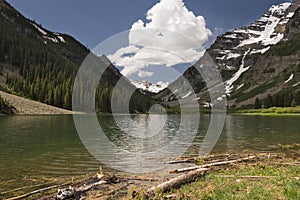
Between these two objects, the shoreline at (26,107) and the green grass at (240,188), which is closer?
the green grass at (240,188)

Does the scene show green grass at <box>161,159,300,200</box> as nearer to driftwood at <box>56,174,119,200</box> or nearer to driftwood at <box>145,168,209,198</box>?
driftwood at <box>145,168,209,198</box>

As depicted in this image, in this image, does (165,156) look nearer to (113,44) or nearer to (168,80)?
(168,80)

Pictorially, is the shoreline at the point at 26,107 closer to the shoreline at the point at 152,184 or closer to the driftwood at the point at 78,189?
the shoreline at the point at 152,184

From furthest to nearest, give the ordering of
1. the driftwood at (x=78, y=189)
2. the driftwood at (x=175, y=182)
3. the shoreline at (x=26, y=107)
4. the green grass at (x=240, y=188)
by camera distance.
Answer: the shoreline at (x=26, y=107) → the driftwood at (x=78, y=189) → the driftwood at (x=175, y=182) → the green grass at (x=240, y=188)

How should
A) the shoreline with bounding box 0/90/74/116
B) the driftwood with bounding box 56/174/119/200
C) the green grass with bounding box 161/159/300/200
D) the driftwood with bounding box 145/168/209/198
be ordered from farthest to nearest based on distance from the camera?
the shoreline with bounding box 0/90/74/116 < the driftwood with bounding box 56/174/119/200 < the driftwood with bounding box 145/168/209/198 < the green grass with bounding box 161/159/300/200

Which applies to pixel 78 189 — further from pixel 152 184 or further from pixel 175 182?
pixel 175 182

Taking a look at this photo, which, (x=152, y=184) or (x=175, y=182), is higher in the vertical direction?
(x=175, y=182)

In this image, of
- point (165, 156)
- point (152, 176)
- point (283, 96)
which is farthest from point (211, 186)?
point (283, 96)

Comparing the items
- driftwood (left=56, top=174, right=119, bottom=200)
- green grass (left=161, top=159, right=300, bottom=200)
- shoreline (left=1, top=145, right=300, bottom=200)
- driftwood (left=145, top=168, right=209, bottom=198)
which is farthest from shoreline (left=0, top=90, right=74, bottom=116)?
green grass (left=161, top=159, right=300, bottom=200)

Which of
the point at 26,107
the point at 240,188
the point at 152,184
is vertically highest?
the point at 26,107

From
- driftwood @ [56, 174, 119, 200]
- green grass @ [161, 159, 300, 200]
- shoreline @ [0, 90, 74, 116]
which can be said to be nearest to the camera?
green grass @ [161, 159, 300, 200]

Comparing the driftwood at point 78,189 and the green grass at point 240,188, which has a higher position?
the green grass at point 240,188

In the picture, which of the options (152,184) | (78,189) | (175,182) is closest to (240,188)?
(175,182)

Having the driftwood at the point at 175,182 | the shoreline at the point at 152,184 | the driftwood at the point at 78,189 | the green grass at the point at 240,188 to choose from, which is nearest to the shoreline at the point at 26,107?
the shoreline at the point at 152,184
